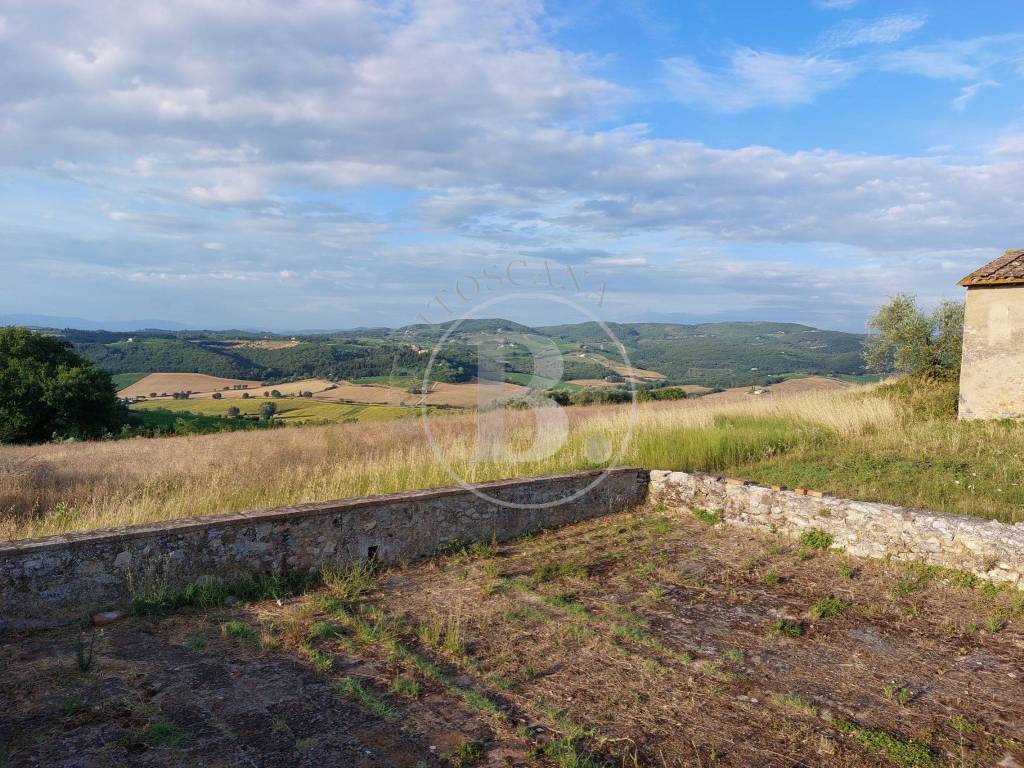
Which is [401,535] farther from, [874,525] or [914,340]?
[914,340]

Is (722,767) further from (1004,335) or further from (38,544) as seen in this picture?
(1004,335)

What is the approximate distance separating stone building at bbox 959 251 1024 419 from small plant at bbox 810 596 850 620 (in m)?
10.7

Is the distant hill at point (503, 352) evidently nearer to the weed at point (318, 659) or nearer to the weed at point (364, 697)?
the weed at point (318, 659)

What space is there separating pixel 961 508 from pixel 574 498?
420 centimetres

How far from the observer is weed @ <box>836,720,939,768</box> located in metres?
3.24

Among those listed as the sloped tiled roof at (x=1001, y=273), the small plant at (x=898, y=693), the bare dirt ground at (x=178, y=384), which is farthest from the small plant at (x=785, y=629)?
the bare dirt ground at (x=178, y=384)

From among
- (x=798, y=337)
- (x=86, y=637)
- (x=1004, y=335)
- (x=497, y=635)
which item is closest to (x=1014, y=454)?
(x=1004, y=335)

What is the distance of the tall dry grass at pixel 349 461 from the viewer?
746 centimetres

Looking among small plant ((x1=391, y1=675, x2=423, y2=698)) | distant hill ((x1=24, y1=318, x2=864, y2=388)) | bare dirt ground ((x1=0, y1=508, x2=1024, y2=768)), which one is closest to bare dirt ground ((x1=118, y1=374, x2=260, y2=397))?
distant hill ((x1=24, y1=318, x2=864, y2=388))

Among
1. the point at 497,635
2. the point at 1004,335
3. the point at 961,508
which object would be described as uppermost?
the point at 1004,335

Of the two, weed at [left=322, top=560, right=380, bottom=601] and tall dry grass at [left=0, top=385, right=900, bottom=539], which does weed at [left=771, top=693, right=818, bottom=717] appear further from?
tall dry grass at [left=0, top=385, right=900, bottom=539]

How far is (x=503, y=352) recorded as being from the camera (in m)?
9.30

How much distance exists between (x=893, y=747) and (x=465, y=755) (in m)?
2.19

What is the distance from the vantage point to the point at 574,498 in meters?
8.02
